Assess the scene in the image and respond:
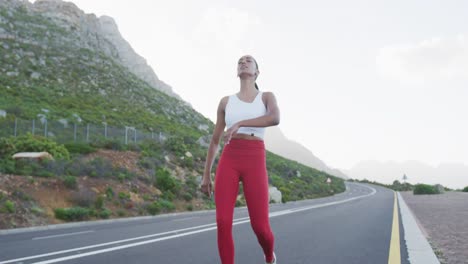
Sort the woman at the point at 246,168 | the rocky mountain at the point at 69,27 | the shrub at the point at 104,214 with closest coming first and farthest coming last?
the woman at the point at 246,168 < the shrub at the point at 104,214 < the rocky mountain at the point at 69,27

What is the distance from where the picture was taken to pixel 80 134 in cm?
3359

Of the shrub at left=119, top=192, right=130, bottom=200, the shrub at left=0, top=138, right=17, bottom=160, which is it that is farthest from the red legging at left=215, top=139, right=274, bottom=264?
the shrub at left=0, top=138, right=17, bottom=160

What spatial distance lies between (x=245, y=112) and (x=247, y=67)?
46cm

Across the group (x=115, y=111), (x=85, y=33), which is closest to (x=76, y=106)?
(x=115, y=111)

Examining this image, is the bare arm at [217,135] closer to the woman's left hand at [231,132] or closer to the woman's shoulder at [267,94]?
the woman's shoulder at [267,94]

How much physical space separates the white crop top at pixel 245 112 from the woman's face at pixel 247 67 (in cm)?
24

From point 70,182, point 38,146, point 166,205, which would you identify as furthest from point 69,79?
point 70,182

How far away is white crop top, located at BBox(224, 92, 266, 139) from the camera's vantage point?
4016 mm

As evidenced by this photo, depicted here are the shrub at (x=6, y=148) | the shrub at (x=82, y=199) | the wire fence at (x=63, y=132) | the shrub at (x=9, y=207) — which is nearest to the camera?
the shrub at (x=9, y=207)

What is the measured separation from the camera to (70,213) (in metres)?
18.1

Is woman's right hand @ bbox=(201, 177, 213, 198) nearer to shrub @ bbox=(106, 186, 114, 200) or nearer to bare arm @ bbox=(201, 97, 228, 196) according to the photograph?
bare arm @ bbox=(201, 97, 228, 196)

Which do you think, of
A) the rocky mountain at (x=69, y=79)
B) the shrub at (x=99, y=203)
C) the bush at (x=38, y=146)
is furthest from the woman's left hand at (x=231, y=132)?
the rocky mountain at (x=69, y=79)

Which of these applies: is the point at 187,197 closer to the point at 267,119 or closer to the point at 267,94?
the point at 267,94

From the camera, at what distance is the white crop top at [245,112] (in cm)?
402
